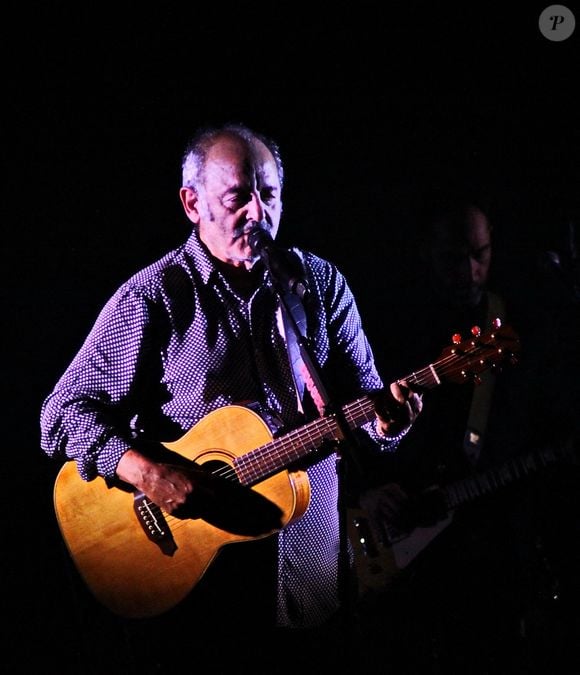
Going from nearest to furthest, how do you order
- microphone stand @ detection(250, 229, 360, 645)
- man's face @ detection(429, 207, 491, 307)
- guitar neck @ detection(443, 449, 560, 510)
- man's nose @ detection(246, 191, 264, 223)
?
1. microphone stand @ detection(250, 229, 360, 645)
2. man's nose @ detection(246, 191, 264, 223)
3. guitar neck @ detection(443, 449, 560, 510)
4. man's face @ detection(429, 207, 491, 307)

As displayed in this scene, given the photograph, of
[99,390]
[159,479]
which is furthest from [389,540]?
[99,390]

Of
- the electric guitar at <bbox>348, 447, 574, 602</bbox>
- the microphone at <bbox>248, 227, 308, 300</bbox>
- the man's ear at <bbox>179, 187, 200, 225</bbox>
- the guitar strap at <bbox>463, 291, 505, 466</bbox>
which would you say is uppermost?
the man's ear at <bbox>179, 187, 200, 225</bbox>

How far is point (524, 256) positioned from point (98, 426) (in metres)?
3.22

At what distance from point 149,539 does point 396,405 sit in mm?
1047

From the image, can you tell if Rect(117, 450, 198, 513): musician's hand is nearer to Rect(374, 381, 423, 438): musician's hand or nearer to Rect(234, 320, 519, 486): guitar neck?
Rect(234, 320, 519, 486): guitar neck

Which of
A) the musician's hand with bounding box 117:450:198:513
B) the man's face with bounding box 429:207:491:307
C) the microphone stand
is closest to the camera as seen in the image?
the microphone stand

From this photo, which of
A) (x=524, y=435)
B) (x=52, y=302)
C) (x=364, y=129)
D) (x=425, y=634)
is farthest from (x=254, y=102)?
(x=425, y=634)

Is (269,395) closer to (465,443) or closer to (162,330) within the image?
(162,330)

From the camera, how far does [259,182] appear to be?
2.56 meters

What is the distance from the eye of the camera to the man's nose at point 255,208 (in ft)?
8.24

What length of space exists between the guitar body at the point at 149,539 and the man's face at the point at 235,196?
2.17ft

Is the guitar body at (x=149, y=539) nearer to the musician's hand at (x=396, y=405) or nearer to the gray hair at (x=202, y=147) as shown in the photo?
the musician's hand at (x=396, y=405)

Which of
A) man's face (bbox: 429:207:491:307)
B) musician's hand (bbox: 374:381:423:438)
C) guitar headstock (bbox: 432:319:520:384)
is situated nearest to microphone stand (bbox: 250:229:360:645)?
musician's hand (bbox: 374:381:423:438)

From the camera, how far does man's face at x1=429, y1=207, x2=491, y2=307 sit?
4.13 metres
